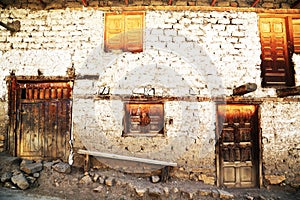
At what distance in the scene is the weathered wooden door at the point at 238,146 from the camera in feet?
18.9

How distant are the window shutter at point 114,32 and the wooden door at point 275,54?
158 inches

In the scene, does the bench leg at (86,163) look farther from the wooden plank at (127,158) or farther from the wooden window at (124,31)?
the wooden window at (124,31)

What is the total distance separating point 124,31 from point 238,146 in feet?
15.0

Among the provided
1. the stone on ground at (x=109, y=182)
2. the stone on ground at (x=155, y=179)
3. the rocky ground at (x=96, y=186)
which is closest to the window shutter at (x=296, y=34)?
the rocky ground at (x=96, y=186)

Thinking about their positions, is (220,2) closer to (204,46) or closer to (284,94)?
(204,46)

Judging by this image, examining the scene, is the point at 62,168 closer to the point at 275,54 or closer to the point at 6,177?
the point at 6,177

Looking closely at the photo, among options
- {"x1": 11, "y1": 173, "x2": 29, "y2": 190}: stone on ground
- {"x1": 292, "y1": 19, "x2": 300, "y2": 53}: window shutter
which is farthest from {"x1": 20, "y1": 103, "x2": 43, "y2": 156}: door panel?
{"x1": 292, "y1": 19, "x2": 300, "y2": 53}: window shutter

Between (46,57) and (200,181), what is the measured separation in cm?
544

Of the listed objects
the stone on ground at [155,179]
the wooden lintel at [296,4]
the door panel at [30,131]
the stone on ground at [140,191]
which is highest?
the wooden lintel at [296,4]

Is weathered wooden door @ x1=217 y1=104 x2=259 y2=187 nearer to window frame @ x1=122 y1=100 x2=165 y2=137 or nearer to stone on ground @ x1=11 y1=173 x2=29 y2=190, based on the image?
window frame @ x1=122 y1=100 x2=165 y2=137

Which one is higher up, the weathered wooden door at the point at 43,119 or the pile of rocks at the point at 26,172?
Answer: the weathered wooden door at the point at 43,119

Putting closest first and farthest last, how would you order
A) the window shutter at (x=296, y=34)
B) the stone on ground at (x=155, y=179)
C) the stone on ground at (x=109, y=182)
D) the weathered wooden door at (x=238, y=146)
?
the stone on ground at (x=109, y=182) → the stone on ground at (x=155, y=179) → the weathered wooden door at (x=238, y=146) → the window shutter at (x=296, y=34)

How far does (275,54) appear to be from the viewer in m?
6.00

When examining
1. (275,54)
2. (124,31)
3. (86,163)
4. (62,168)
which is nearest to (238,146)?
(275,54)
